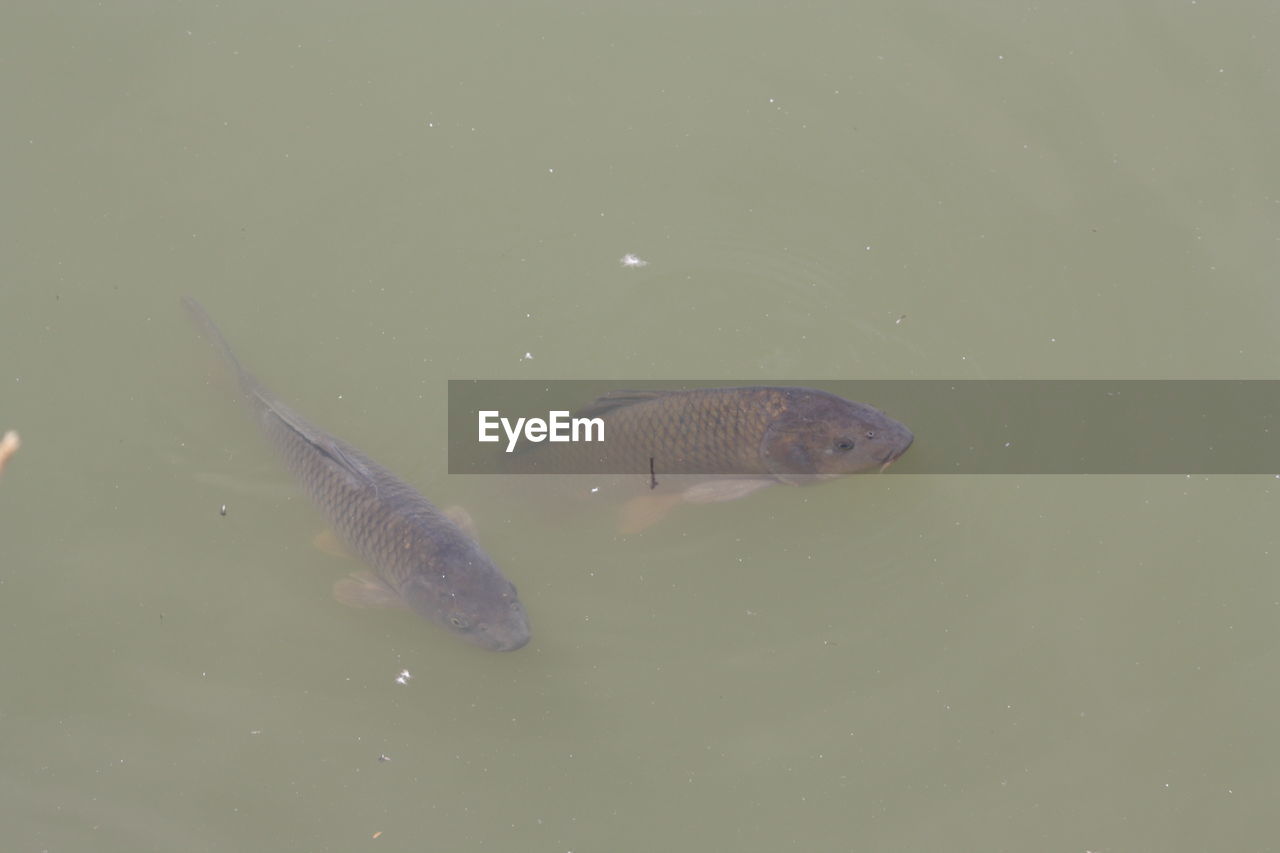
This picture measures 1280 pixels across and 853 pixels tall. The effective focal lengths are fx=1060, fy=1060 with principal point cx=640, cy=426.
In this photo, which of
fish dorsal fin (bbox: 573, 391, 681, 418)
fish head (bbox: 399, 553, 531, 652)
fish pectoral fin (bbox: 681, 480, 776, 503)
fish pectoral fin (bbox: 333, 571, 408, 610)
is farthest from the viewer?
fish pectoral fin (bbox: 681, 480, 776, 503)

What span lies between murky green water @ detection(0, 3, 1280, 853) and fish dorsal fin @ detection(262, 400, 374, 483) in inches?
19.1

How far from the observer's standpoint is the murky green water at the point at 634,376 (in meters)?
4.64

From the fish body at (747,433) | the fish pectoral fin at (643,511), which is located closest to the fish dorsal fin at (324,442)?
the fish body at (747,433)

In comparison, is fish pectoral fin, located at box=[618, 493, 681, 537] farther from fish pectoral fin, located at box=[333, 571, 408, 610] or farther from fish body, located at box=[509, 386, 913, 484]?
fish pectoral fin, located at box=[333, 571, 408, 610]

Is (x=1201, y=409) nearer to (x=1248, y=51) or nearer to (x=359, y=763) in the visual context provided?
(x=1248, y=51)

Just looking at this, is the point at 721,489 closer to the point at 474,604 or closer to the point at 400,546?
the point at 474,604

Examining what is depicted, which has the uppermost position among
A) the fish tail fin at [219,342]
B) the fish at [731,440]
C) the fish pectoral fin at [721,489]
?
the fish tail fin at [219,342]

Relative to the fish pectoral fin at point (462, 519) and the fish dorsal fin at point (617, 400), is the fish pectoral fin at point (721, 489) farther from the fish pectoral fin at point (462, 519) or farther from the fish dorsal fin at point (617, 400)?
the fish pectoral fin at point (462, 519)

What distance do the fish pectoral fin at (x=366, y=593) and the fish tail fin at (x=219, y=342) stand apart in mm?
991

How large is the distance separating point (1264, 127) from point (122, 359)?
6.31m

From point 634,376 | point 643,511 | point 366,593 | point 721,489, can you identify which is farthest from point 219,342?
point 721,489

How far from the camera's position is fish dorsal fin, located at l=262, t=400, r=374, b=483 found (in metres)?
4.74

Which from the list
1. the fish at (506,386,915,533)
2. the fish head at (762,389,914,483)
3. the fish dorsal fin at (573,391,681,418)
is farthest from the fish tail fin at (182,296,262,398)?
the fish head at (762,389,914,483)

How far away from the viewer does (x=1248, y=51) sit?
19.7ft
